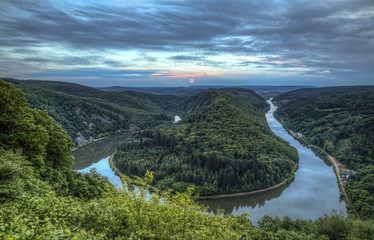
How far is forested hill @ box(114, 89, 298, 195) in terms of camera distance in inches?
1861

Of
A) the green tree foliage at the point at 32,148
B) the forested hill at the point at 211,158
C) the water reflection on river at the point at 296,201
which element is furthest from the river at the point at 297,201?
the green tree foliage at the point at 32,148

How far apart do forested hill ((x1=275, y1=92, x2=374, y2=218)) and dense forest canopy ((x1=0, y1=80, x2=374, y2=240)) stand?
26.1 metres

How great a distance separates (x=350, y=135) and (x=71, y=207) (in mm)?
103239

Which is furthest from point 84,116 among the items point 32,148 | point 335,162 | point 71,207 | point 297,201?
point 335,162

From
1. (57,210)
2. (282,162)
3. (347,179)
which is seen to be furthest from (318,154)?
(57,210)

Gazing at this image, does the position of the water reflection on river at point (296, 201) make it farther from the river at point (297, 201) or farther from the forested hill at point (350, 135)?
the forested hill at point (350, 135)

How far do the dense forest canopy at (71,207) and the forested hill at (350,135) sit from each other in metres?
26.1

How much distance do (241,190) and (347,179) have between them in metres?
32.4

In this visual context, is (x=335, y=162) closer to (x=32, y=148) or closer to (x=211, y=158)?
(x=211, y=158)

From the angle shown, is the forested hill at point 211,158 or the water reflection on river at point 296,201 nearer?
the water reflection on river at point 296,201

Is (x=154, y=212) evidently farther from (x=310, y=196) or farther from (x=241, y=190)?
(x=310, y=196)

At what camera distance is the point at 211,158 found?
175 ft

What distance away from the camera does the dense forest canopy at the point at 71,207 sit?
8.79 metres

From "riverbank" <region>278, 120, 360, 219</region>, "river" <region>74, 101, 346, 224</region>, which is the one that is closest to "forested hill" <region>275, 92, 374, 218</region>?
"riverbank" <region>278, 120, 360, 219</region>
